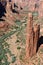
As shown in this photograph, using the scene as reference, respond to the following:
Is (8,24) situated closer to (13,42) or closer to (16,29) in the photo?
(16,29)

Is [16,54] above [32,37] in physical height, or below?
below

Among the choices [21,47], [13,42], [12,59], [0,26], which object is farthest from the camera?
[0,26]

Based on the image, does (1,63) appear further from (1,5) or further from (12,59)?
(1,5)

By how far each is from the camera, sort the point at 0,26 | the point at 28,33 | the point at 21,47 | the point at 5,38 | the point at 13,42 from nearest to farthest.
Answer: the point at 28,33, the point at 21,47, the point at 13,42, the point at 5,38, the point at 0,26

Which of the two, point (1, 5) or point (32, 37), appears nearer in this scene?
point (32, 37)

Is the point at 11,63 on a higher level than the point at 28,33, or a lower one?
lower

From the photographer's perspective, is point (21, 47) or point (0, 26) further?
point (0, 26)

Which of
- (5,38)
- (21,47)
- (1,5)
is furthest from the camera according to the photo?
(1,5)

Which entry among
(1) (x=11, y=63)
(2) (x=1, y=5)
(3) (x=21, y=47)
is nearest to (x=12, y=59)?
(1) (x=11, y=63)

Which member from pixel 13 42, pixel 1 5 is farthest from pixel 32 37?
pixel 1 5
